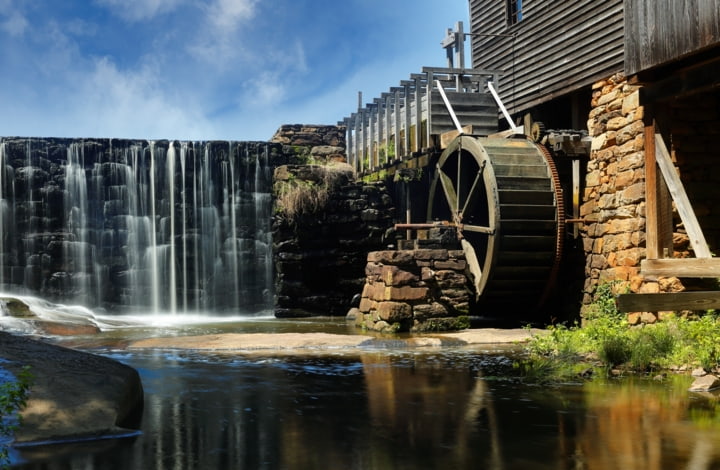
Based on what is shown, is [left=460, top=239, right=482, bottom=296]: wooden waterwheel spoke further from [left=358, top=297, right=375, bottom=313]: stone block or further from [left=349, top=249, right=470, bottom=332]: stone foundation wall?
[left=358, top=297, right=375, bottom=313]: stone block

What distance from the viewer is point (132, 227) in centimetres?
1905

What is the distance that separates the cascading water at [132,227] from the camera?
61.0 feet

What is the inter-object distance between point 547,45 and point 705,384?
8.70 metres

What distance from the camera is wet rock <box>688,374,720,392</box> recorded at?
640 cm

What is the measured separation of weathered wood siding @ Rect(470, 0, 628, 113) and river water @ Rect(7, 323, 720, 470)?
20.8 feet

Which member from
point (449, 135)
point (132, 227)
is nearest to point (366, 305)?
point (449, 135)

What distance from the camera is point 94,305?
18.5 meters

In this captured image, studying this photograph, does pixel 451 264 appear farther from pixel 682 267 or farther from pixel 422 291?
pixel 682 267

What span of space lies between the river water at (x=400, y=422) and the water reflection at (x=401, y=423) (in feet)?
0.03

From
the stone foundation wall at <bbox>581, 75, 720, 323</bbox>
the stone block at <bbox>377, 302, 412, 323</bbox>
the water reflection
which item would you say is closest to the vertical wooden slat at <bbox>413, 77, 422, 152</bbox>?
the stone foundation wall at <bbox>581, 75, 720, 323</bbox>

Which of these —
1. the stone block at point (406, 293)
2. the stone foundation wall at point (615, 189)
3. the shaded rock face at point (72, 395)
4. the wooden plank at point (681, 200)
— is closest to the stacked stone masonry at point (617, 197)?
the stone foundation wall at point (615, 189)

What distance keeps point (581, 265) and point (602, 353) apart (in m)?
4.78

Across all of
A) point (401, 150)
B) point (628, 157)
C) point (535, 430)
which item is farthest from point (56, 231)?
point (535, 430)

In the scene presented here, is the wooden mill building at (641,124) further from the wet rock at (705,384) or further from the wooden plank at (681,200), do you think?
the wet rock at (705,384)
